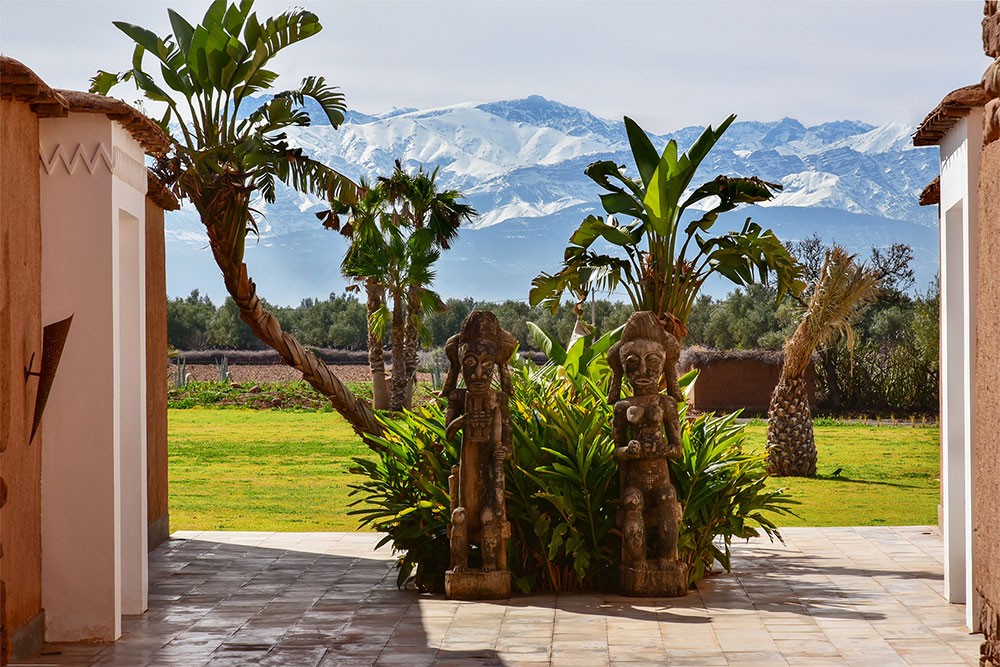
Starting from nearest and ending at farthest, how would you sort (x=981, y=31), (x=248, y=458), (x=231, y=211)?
1. (x=981, y=31)
2. (x=231, y=211)
3. (x=248, y=458)

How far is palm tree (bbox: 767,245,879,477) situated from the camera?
16.9 metres

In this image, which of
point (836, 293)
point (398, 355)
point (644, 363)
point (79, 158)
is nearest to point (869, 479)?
point (836, 293)

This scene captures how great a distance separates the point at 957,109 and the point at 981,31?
2745 mm

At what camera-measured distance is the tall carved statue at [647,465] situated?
9.39m

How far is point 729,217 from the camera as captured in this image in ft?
537

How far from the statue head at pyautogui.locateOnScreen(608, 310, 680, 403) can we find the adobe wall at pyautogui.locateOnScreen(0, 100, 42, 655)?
433 cm

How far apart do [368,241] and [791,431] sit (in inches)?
294

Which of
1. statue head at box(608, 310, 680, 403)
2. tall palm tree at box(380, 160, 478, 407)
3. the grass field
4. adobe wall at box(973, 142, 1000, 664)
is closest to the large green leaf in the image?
statue head at box(608, 310, 680, 403)

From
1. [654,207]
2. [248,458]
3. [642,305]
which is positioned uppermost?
[654,207]

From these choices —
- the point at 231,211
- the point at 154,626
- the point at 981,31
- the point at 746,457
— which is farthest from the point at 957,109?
the point at 231,211

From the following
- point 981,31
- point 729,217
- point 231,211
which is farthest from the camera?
point 729,217

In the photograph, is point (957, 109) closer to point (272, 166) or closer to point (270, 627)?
point (270, 627)

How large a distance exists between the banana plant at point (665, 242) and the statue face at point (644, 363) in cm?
249

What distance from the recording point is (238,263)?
13.9 meters
